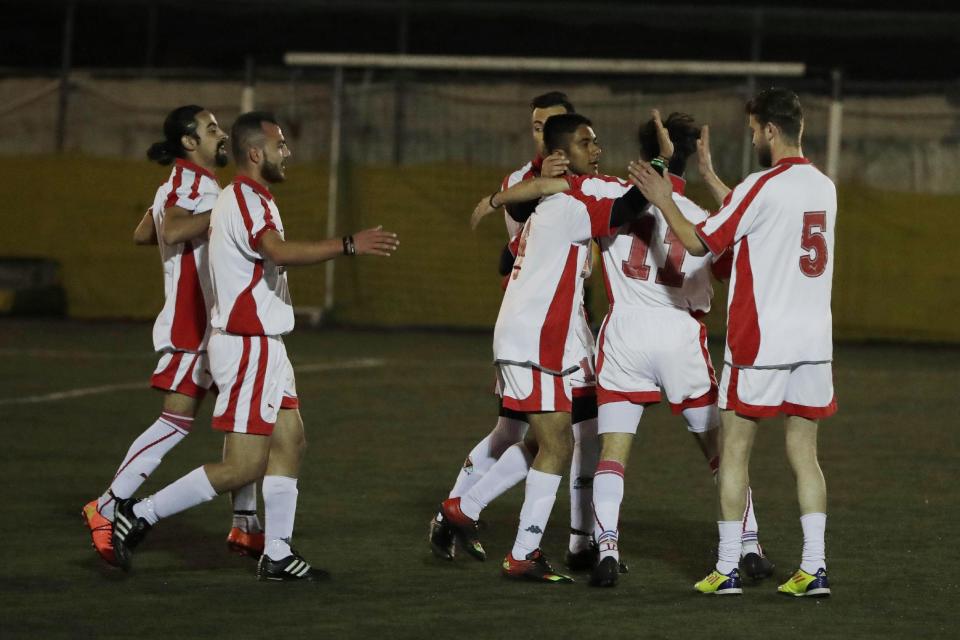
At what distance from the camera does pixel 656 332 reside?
6.66 meters

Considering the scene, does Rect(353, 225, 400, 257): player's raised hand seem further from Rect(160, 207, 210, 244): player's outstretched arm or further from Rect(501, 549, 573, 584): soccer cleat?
Rect(501, 549, 573, 584): soccer cleat

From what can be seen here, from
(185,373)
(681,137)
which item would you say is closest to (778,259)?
(681,137)

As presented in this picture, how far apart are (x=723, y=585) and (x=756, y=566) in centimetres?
38

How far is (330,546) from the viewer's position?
7.38m

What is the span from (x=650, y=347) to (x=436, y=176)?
1344 cm

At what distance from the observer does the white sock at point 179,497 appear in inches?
260

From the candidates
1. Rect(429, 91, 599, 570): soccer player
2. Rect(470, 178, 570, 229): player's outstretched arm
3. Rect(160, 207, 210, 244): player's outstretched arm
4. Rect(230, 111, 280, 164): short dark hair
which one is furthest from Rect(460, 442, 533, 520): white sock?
Rect(230, 111, 280, 164): short dark hair

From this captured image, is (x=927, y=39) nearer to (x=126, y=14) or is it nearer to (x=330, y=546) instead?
(x=126, y=14)

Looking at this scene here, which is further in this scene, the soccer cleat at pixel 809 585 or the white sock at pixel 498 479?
the white sock at pixel 498 479

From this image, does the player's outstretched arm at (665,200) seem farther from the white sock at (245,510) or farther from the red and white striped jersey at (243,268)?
the white sock at (245,510)

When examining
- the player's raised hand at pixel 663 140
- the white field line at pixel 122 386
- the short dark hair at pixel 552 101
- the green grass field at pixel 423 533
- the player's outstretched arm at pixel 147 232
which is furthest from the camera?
the white field line at pixel 122 386

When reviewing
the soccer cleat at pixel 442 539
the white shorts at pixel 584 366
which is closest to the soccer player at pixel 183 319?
the soccer cleat at pixel 442 539

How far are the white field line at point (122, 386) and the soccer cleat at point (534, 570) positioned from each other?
6615 mm

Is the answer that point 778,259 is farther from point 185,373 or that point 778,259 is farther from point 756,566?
point 185,373
